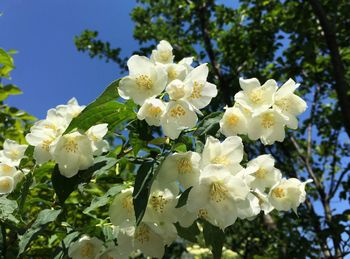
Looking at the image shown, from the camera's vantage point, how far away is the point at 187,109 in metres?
1.09

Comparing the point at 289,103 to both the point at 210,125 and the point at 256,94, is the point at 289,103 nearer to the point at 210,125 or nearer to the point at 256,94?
the point at 256,94

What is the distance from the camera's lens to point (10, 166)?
1.40 meters

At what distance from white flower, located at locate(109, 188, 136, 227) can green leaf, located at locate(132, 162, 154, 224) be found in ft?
0.47

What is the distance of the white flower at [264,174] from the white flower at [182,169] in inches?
8.7

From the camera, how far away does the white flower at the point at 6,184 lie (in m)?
1.34

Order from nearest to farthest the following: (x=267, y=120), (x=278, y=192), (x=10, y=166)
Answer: (x=267, y=120), (x=278, y=192), (x=10, y=166)

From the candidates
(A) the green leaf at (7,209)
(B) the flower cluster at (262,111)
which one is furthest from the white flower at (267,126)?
(A) the green leaf at (7,209)

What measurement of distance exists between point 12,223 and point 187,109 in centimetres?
73

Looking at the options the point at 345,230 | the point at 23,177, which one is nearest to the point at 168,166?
the point at 23,177

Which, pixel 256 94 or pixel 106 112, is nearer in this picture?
pixel 106 112

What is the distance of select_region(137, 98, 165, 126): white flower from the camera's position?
42.1 inches

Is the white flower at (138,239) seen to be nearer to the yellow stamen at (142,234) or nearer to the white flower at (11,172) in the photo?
the yellow stamen at (142,234)

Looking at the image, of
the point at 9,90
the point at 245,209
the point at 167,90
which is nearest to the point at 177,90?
the point at 167,90

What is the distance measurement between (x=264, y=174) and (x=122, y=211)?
0.45 metres
